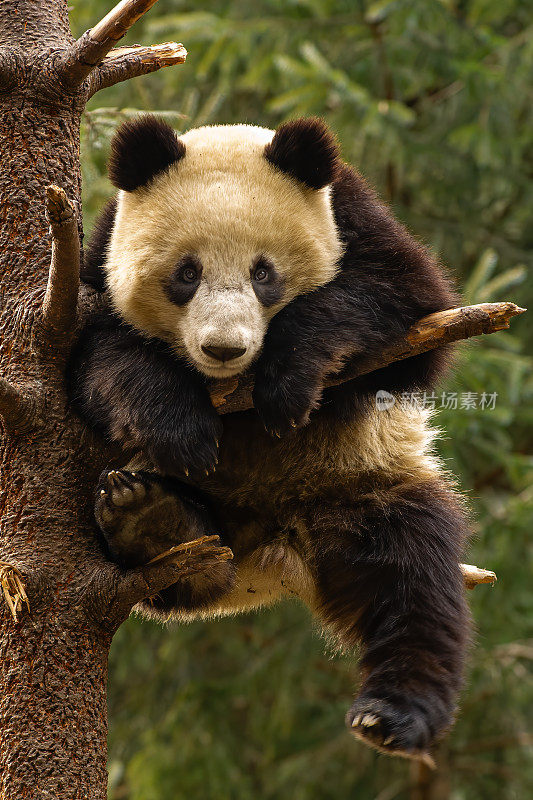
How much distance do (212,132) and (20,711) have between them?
227 cm

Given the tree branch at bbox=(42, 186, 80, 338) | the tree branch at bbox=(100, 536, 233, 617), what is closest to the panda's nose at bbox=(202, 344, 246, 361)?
the tree branch at bbox=(42, 186, 80, 338)

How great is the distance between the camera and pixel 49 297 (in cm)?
303

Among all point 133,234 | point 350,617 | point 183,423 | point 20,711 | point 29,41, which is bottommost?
point 350,617

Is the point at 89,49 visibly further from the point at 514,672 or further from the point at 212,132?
the point at 514,672

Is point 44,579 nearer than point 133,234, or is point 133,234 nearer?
point 44,579

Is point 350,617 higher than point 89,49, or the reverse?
point 89,49

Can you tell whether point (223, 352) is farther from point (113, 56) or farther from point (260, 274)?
point (113, 56)

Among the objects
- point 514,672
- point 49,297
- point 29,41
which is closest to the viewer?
point 49,297

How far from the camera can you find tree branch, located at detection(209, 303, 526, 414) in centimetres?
292

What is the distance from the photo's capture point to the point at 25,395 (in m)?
3.04

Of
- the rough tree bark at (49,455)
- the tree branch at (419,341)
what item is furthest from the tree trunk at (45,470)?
the tree branch at (419,341)

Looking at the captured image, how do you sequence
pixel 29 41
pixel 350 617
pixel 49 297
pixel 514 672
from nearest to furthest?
pixel 49 297 < pixel 29 41 < pixel 350 617 < pixel 514 672

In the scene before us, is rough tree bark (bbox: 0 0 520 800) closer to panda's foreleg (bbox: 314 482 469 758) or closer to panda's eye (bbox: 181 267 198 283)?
panda's eye (bbox: 181 267 198 283)

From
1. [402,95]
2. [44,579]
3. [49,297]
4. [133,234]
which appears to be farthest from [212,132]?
[402,95]
